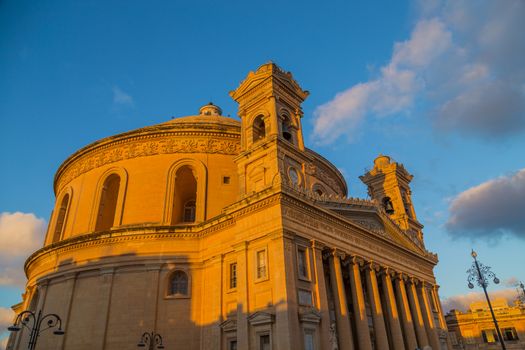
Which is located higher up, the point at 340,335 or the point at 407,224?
the point at 407,224

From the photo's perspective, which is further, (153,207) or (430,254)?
(430,254)

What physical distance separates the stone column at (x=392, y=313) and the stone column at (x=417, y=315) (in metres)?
2.68

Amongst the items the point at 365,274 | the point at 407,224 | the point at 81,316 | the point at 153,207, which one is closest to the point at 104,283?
the point at 81,316

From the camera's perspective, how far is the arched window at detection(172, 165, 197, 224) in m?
27.9

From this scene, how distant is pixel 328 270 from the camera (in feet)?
76.1

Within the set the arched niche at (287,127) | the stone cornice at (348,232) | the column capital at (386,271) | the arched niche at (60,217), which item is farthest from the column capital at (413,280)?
the arched niche at (60,217)

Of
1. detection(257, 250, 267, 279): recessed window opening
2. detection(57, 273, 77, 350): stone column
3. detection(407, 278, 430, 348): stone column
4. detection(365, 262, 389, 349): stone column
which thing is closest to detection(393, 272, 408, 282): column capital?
detection(407, 278, 430, 348): stone column

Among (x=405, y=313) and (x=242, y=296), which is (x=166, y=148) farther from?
(x=405, y=313)

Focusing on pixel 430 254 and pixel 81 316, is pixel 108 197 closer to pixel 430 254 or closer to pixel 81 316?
pixel 81 316

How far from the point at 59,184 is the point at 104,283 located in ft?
47.7


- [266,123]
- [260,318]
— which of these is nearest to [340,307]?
[260,318]

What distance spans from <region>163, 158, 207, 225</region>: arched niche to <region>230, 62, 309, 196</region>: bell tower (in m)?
4.06

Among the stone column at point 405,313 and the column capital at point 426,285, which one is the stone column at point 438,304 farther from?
the stone column at point 405,313

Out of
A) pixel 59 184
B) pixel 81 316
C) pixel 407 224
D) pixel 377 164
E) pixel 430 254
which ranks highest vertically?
pixel 377 164
